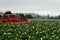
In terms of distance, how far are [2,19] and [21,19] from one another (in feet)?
6.90

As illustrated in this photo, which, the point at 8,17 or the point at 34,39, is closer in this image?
the point at 34,39

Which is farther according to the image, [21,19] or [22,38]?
[21,19]

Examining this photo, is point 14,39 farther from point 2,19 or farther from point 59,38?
point 2,19

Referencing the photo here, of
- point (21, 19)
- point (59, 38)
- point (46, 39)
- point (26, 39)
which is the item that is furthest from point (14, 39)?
point (21, 19)

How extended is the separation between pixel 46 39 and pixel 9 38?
1655 mm

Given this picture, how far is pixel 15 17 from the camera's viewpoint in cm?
2953

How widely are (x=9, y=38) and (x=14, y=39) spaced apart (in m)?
0.75

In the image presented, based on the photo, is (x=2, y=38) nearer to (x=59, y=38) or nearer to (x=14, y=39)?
(x=14, y=39)

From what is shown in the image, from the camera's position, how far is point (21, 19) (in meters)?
29.0

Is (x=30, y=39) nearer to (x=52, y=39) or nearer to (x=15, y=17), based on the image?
(x=52, y=39)

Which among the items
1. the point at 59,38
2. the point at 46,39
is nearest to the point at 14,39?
the point at 46,39

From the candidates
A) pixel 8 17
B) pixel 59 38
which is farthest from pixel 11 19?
pixel 59 38

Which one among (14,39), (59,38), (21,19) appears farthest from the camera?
(21,19)

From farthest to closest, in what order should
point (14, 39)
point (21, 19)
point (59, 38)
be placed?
1. point (21, 19)
2. point (59, 38)
3. point (14, 39)
